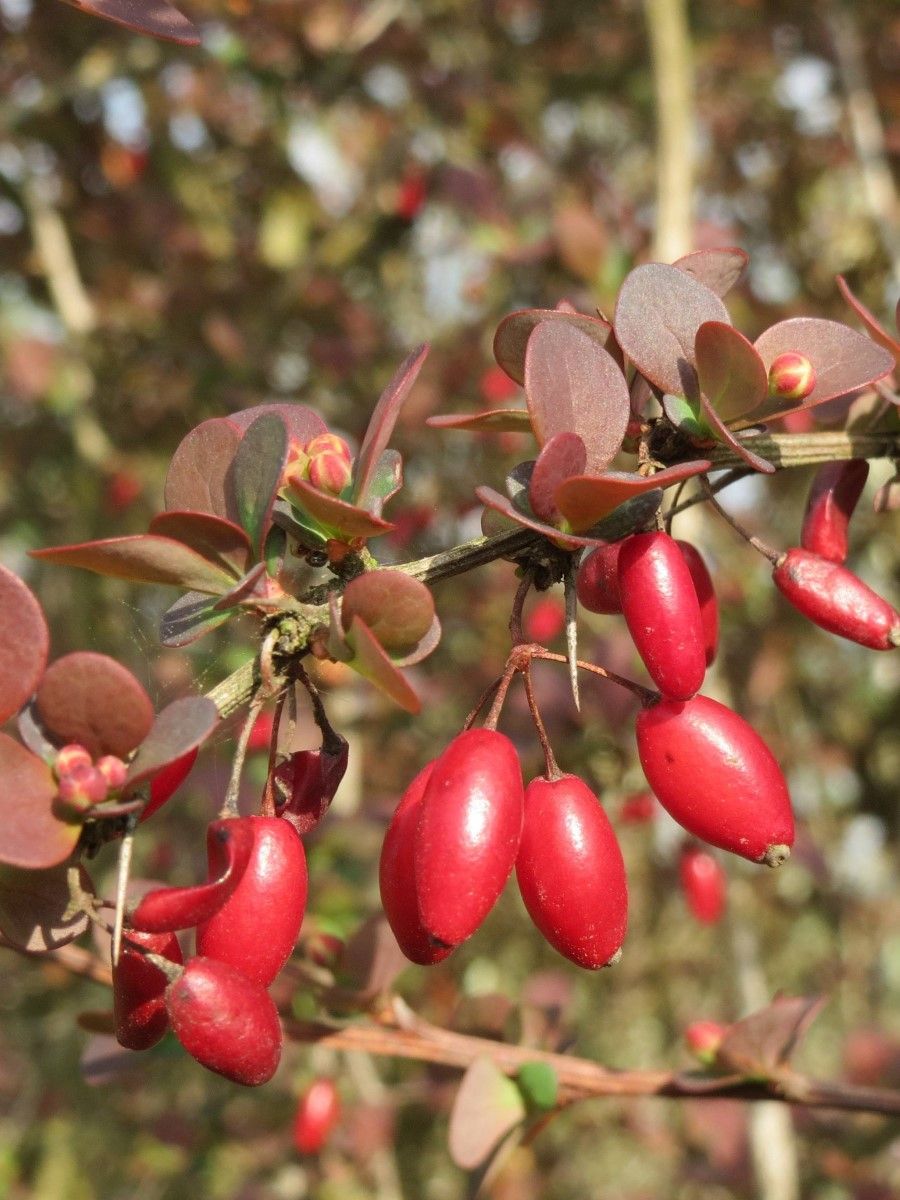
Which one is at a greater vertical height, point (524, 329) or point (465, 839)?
point (524, 329)

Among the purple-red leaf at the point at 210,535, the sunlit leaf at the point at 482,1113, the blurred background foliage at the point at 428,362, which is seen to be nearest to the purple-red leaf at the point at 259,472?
the purple-red leaf at the point at 210,535

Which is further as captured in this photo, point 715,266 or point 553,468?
point 715,266

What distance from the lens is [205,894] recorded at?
1.74ft

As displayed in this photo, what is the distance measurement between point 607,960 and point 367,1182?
7.78 ft

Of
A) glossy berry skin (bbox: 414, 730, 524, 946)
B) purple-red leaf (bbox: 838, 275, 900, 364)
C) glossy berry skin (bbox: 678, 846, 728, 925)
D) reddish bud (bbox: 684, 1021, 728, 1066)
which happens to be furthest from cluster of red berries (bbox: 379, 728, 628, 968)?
glossy berry skin (bbox: 678, 846, 728, 925)

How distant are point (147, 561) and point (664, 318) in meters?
0.31

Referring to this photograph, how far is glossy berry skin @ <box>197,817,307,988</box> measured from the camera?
0.57 metres

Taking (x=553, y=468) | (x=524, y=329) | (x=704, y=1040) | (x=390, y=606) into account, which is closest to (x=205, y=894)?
(x=390, y=606)

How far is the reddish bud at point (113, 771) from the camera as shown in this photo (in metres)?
0.55

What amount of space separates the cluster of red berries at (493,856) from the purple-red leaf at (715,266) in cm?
32

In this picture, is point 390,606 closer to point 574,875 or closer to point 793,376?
point 574,875

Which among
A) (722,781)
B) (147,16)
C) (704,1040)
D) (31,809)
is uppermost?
(147,16)

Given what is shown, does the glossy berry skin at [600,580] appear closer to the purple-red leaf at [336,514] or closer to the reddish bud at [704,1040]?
the purple-red leaf at [336,514]

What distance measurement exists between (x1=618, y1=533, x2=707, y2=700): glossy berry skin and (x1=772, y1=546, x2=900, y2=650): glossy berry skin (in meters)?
0.11
